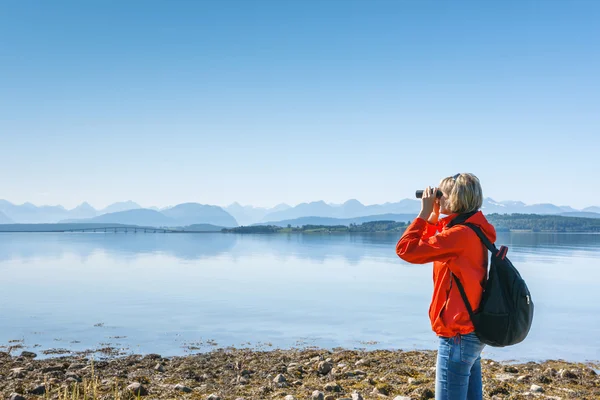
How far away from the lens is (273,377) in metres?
10.5

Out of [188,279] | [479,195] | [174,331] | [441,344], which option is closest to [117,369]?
[174,331]

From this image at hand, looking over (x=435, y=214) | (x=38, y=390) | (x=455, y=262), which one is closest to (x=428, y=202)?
(x=435, y=214)

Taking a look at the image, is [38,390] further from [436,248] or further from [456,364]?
[436,248]

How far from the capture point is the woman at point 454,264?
5094 mm

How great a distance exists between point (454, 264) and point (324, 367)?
6.53 metres

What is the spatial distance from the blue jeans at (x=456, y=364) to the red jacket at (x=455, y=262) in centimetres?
11

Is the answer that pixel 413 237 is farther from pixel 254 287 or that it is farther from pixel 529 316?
pixel 254 287

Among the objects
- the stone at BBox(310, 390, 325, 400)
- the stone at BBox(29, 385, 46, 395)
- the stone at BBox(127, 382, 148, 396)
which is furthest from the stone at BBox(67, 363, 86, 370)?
the stone at BBox(310, 390, 325, 400)

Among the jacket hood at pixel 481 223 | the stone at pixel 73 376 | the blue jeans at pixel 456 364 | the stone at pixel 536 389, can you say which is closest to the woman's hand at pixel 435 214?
the jacket hood at pixel 481 223

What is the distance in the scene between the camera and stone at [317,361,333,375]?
1086 centimetres

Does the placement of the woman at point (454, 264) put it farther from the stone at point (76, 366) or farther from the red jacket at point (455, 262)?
the stone at point (76, 366)

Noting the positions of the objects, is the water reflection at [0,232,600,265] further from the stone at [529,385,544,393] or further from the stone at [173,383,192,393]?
the stone at [173,383,192,393]

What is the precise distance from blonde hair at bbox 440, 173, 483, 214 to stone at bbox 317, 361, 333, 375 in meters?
6.54

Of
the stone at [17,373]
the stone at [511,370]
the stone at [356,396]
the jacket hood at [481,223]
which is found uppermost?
the jacket hood at [481,223]
